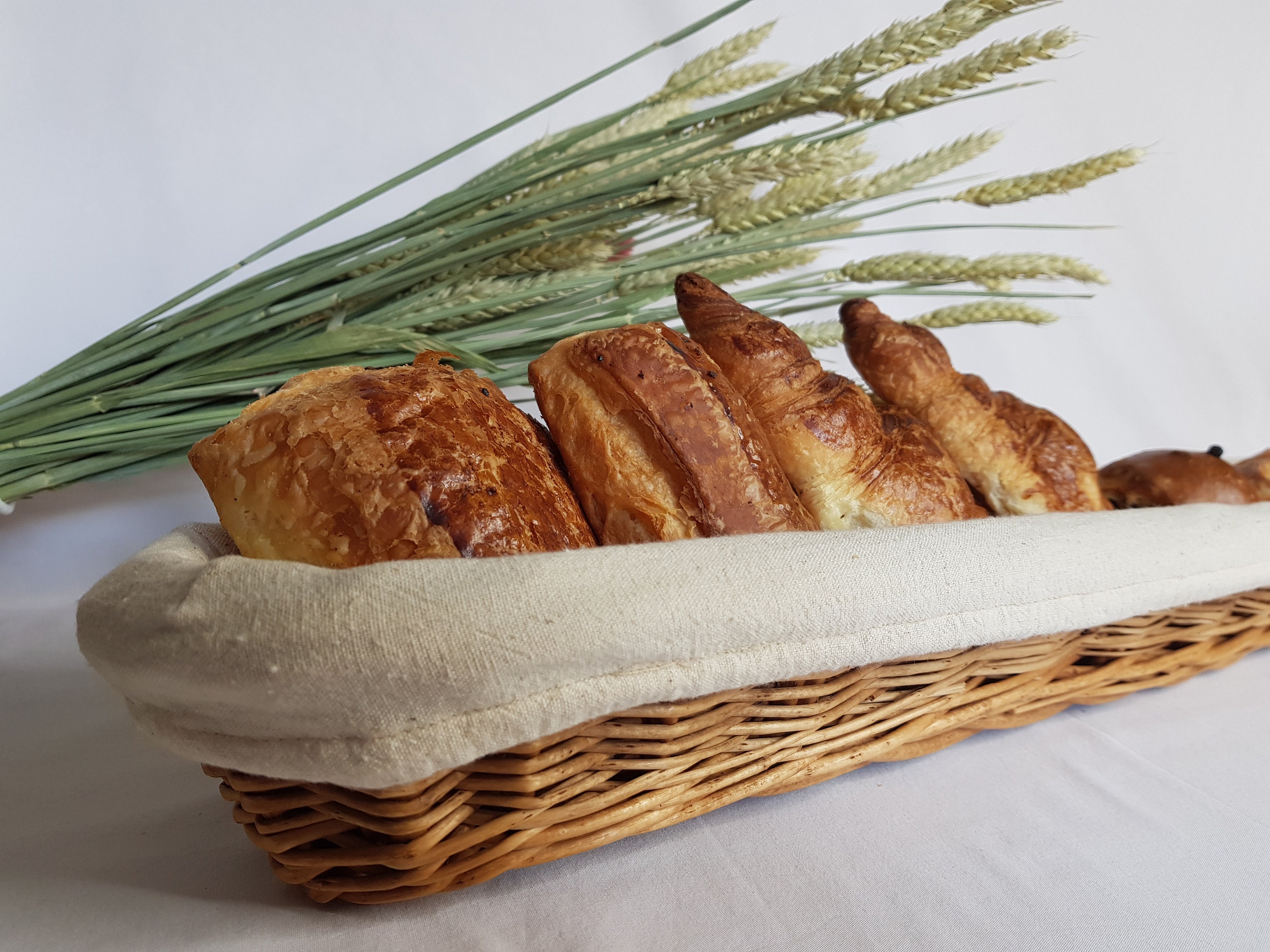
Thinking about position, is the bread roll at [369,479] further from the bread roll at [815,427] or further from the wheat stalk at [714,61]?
the wheat stalk at [714,61]

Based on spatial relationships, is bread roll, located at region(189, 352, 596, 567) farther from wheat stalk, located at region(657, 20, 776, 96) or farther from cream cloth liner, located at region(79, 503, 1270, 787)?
wheat stalk, located at region(657, 20, 776, 96)

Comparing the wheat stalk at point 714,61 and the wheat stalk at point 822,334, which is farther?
the wheat stalk at point 822,334

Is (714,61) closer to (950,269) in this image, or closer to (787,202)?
(787,202)

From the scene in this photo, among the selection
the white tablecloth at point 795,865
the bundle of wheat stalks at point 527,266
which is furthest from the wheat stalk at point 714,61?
the white tablecloth at point 795,865

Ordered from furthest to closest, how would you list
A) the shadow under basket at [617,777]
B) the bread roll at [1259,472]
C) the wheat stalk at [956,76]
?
the bread roll at [1259,472] → the wheat stalk at [956,76] → the shadow under basket at [617,777]

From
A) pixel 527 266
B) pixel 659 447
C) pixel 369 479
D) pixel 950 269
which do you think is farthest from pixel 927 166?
pixel 369 479

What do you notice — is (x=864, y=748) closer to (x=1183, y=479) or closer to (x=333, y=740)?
(x=333, y=740)
